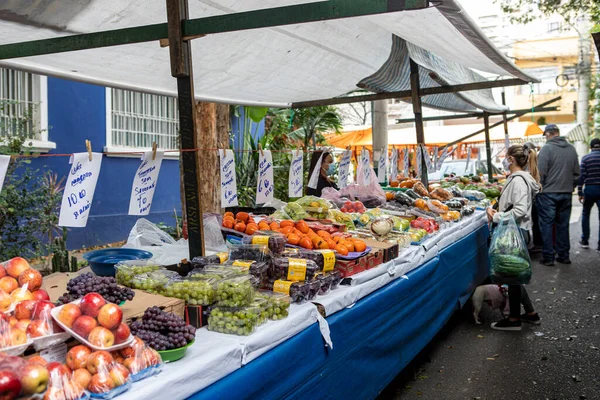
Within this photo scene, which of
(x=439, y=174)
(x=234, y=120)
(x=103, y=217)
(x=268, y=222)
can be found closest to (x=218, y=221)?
(x=268, y=222)

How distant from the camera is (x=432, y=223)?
5570 mm

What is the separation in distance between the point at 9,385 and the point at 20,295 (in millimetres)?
666

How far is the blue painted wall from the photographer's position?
27.3 feet

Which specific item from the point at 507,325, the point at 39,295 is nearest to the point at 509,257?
the point at 507,325

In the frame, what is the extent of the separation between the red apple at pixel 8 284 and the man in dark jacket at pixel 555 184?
8161mm

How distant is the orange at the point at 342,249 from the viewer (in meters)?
3.54

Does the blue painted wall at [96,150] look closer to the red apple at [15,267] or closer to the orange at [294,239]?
the orange at [294,239]

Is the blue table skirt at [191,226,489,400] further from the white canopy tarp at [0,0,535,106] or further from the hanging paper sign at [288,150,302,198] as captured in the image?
the white canopy tarp at [0,0,535,106]

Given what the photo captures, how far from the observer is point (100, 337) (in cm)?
182

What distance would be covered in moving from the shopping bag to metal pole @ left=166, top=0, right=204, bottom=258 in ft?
11.6

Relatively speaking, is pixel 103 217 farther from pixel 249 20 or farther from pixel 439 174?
pixel 439 174

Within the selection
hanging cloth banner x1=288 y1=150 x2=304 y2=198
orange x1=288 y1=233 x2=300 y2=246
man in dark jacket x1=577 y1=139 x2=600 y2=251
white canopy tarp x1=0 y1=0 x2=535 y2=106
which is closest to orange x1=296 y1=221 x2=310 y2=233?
orange x1=288 y1=233 x2=300 y2=246

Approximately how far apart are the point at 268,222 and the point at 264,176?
1.44 ft

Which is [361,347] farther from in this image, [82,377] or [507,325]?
[507,325]
